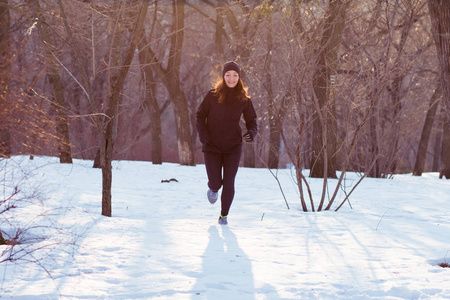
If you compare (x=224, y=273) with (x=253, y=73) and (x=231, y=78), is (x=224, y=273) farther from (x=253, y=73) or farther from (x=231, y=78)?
(x=253, y=73)

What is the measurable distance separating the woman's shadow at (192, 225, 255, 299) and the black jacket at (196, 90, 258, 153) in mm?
1261

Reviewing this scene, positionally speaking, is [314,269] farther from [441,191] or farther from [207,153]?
[441,191]

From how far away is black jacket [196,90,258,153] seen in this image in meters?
5.84

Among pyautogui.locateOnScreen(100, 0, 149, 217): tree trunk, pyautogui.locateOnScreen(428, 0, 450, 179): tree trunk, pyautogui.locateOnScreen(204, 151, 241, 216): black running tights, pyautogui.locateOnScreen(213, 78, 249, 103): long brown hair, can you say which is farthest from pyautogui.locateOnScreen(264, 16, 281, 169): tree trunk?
pyautogui.locateOnScreen(428, 0, 450, 179): tree trunk

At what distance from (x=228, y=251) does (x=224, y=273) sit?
72 centimetres

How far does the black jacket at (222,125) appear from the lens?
584 cm

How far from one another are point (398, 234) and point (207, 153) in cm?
237

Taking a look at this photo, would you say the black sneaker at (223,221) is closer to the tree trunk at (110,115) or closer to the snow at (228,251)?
the snow at (228,251)

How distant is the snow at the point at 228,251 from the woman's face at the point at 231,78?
170 centimetres

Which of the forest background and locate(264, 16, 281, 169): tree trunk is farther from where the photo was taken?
locate(264, 16, 281, 169): tree trunk

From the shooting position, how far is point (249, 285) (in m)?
3.52

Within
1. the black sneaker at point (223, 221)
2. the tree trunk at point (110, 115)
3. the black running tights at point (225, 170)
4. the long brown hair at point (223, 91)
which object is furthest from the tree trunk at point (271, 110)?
the tree trunk at point (110, 115)

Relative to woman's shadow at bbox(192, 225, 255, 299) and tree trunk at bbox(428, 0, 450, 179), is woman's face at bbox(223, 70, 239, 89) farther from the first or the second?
tree trunk at bbox(428, 0, 450, 179)

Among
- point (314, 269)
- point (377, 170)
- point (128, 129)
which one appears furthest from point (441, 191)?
point (128, 129)
